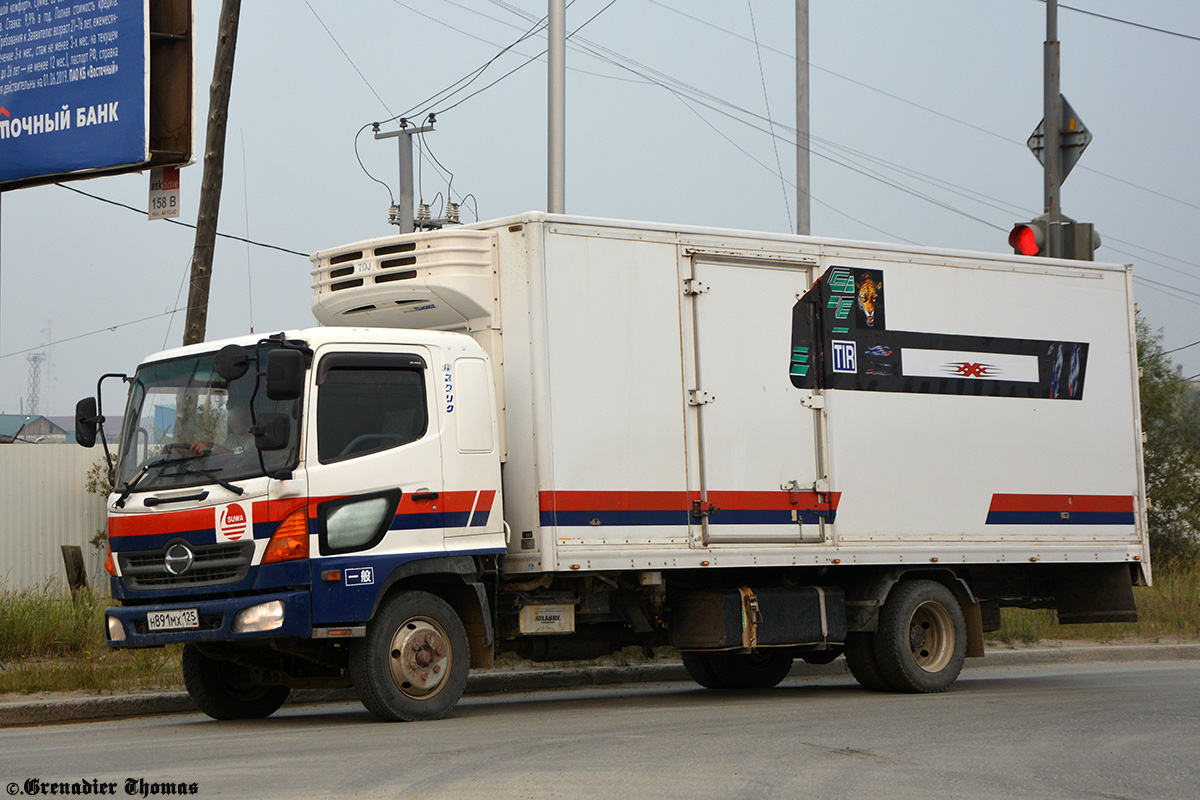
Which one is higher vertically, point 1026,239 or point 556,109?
point 556,109

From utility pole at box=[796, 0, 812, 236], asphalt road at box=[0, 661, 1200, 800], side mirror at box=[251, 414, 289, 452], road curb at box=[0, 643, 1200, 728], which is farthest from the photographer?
utility pole at box=[796, 0, 812, 236]

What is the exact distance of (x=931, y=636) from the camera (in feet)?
Answer: 40.6

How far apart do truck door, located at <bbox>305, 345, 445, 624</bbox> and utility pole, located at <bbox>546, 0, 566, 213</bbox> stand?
Result: 474 cm

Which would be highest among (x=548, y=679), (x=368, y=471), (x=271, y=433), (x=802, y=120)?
(x=802, y=120)

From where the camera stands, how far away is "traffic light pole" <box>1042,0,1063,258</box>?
614 inches

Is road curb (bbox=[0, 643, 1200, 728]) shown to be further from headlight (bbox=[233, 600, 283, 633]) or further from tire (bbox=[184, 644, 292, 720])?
headlight (bbox=[233, 600, 283, 633])

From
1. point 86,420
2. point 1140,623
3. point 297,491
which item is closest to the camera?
point 297,491

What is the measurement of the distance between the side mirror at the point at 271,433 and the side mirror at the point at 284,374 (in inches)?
2.5

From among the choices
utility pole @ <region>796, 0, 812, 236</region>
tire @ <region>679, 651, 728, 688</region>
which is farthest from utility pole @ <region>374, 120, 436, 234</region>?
tire @ <region>679, 651, 728, 688</region>

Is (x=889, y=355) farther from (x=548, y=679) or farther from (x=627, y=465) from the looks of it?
(x=548, y=679)

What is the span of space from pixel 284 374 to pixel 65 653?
544 centimetres

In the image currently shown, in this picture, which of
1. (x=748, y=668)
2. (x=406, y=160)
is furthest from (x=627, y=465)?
(x=406, y=160)

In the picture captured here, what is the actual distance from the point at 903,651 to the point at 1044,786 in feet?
15.8

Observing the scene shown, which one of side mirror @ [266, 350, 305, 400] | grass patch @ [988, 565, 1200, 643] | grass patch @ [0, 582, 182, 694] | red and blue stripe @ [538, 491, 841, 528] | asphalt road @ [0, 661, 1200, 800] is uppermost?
side mirror @ [266, 350, 305, 400]
